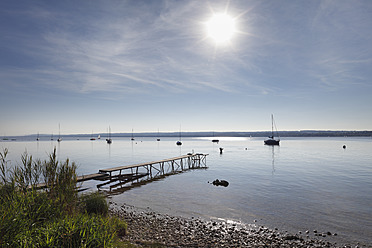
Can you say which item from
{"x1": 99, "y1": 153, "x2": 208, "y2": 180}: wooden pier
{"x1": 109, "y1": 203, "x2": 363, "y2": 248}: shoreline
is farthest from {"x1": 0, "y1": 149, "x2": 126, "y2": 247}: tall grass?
{"x1": 99, "y1": 153, "x2": 208, "y2": 180}: wooden pier

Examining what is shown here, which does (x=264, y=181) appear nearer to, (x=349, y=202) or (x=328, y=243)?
(x=349, y=202)

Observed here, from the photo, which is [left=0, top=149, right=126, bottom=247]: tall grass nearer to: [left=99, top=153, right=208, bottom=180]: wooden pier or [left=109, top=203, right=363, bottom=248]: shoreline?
[left=109, top=203, right=363, bottom=248]: shoreline

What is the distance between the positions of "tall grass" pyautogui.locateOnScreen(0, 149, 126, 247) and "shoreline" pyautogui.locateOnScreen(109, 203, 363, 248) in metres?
1.41

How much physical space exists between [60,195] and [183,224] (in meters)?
6.19

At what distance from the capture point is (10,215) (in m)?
5.86

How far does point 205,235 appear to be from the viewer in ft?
32.7

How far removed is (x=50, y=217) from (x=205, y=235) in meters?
6.33

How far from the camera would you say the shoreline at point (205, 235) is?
9117 mm

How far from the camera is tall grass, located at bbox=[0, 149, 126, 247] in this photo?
545 centimetres

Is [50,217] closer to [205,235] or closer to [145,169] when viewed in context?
[205,235]

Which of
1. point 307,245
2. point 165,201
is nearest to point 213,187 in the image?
point 165,201

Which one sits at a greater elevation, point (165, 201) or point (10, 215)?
point (10, 215)

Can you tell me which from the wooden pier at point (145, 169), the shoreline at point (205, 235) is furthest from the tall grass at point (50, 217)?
the wooden pier at point (145, 169)

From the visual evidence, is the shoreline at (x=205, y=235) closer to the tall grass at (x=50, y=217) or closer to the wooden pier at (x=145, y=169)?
the tall grass at (x=50, y=217)
